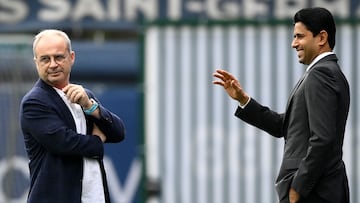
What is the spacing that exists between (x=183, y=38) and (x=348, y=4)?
127 inches

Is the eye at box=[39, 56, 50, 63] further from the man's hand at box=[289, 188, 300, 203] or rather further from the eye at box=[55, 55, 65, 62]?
the man's hand at box=[289, 188, 300, 203]

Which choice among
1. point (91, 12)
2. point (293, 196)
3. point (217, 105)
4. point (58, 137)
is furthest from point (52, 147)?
point (91, 12)

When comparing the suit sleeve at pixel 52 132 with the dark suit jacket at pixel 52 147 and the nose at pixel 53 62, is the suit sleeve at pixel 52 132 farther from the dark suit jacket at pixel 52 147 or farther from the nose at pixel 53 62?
the nose at pixel 53 62

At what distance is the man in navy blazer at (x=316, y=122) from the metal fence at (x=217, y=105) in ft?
10.8

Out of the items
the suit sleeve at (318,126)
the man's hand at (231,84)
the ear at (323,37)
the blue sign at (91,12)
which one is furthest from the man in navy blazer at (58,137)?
the blue sign at (91,12)

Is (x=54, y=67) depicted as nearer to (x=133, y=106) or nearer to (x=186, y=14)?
(x=133, y=106)

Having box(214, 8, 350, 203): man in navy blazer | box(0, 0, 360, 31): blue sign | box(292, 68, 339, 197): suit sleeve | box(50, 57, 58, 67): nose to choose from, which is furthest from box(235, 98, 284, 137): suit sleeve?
box(0, 0, 360, 31): blue sign

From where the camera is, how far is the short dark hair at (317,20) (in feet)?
16.4

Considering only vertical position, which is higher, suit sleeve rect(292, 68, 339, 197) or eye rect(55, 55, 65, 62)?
eye rect(55, 55, 65, 62)

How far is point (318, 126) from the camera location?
4887 mm

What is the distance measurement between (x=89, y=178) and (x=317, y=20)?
1.15 m

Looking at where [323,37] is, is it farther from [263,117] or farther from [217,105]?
[217,105]

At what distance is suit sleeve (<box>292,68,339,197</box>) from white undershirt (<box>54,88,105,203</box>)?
0.81 meters

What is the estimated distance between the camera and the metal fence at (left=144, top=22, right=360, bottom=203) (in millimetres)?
8414
